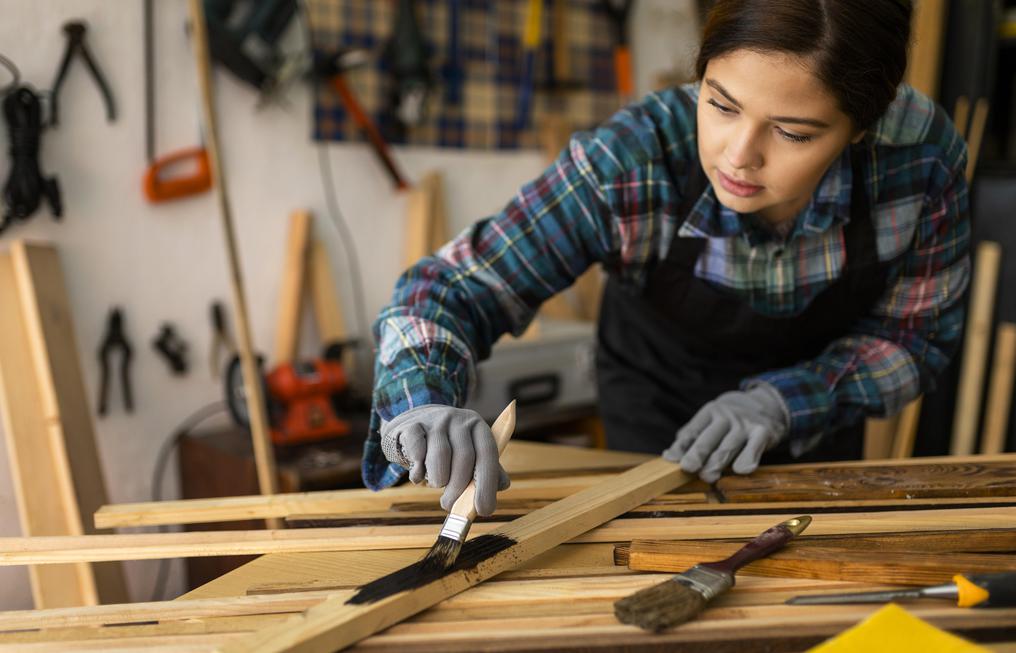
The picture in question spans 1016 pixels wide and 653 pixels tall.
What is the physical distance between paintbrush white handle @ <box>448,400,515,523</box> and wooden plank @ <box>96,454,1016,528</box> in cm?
22

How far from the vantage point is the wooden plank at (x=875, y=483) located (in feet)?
4.26

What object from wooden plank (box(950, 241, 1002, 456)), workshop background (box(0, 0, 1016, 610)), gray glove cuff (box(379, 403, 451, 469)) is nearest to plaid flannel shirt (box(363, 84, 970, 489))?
gray glove cuff (box(379, 403, 451, 469))

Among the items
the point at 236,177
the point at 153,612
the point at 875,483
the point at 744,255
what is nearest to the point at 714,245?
the point at 744,255

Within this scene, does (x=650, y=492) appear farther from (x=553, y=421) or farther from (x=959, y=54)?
(x=959, y=54)

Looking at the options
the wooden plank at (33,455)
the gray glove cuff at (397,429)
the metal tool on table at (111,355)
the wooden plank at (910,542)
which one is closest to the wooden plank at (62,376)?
the wooden plank at (33,455)

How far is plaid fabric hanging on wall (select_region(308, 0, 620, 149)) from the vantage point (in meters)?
2.93

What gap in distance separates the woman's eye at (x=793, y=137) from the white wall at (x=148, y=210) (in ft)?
6.42

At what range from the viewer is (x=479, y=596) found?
0.98 m

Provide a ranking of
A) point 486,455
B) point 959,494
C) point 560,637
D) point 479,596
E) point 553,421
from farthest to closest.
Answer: point 553,421, point 959,494, point 486,455, point 479,596, point 560,637

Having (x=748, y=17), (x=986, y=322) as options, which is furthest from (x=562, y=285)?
(x=986, y=322)

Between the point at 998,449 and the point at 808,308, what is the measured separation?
6.72 feet

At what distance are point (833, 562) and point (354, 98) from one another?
7.88ft

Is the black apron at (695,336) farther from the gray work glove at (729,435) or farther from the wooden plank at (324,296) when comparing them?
the wooden plank at (324,296)

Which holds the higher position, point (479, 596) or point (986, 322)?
point (479, 596)
